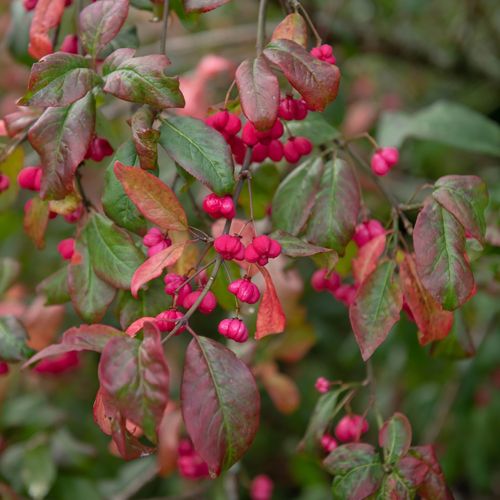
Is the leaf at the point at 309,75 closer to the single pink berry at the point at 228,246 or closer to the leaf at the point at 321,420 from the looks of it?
the single pink berry at the point at 228,246

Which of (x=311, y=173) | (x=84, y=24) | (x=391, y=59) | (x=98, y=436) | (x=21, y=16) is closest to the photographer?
(x=84, y=24)

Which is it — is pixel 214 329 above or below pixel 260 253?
below

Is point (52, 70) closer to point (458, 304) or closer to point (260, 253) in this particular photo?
point (260, 253)

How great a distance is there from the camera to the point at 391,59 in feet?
8.00

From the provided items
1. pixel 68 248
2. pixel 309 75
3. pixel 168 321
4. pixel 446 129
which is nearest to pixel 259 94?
pixel 309 75

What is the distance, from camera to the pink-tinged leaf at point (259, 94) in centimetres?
84

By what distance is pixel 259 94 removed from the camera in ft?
2.80

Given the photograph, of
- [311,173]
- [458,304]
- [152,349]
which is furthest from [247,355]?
[152,349]

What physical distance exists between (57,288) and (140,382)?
43 cm

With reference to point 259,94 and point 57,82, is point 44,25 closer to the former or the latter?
point 57,82

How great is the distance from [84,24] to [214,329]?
1.36 metres

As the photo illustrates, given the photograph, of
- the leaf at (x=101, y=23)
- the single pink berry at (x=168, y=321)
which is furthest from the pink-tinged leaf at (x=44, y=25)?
the single pink berry at (x=168, y=321)

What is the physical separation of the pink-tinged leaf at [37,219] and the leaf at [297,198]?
0.33m

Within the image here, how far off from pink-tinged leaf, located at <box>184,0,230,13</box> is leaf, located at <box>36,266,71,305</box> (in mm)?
418
